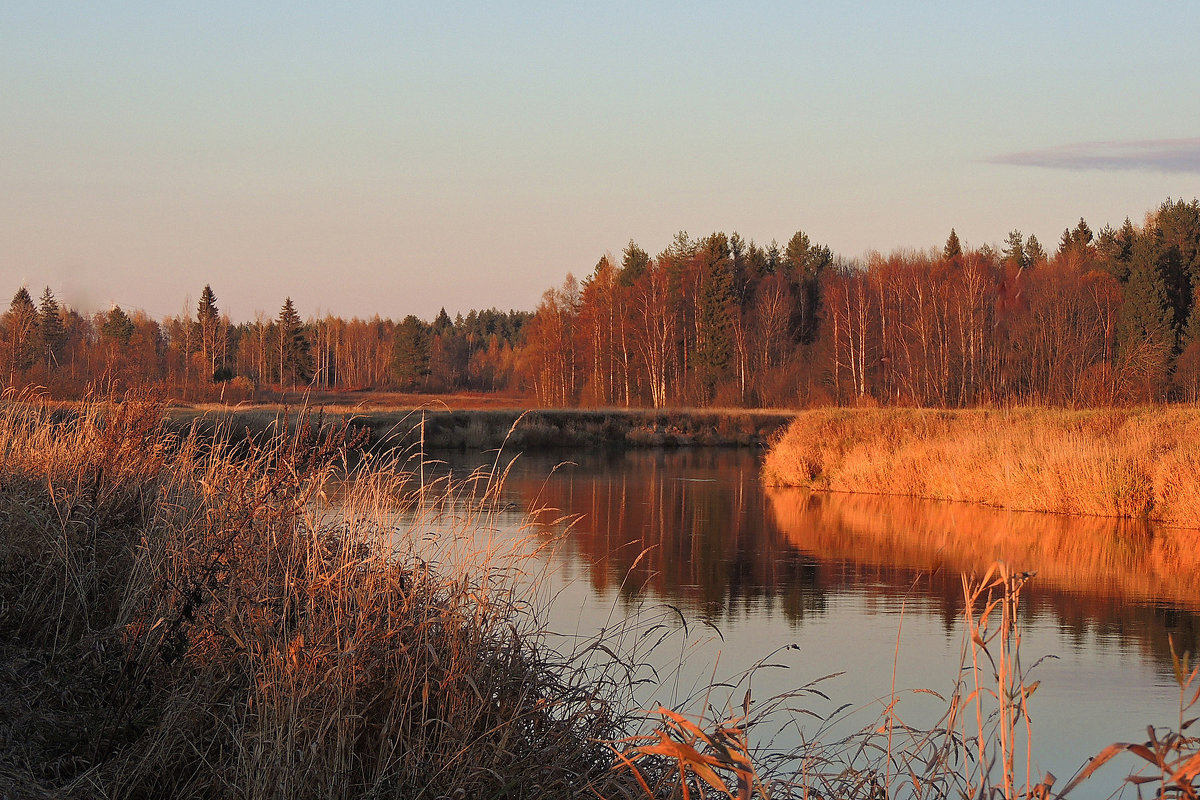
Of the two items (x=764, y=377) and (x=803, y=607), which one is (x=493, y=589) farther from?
(x=764, y=377)

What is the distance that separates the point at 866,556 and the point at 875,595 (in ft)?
8.98

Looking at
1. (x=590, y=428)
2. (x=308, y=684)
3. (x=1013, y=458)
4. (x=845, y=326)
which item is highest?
(x=845, y=326)

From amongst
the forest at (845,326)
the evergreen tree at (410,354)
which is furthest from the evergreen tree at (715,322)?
the evergreen tree at (410,354)

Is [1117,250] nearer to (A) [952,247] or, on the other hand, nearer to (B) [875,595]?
(A) [952,247]

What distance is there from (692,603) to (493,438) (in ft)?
87.8

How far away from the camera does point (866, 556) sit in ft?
48.8

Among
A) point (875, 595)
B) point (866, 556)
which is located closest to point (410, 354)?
point (866, 556)

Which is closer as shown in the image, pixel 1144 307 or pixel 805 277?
pixel 1144 307

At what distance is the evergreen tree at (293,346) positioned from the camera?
77.6 m

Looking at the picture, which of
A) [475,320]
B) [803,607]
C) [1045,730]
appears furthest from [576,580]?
[475,320]

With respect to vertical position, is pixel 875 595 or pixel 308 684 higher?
pixel 308 684

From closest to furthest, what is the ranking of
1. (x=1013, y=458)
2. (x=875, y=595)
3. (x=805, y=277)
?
(x=875, y=595)
(x=1013, y=458)
(x=805, y=277)

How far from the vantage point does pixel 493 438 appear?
3762cm

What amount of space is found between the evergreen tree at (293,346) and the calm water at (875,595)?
2324 inches
